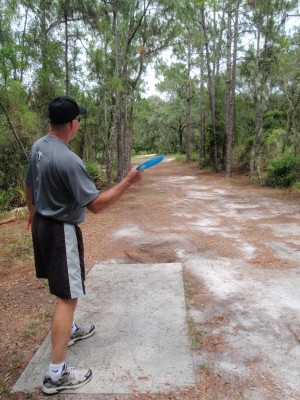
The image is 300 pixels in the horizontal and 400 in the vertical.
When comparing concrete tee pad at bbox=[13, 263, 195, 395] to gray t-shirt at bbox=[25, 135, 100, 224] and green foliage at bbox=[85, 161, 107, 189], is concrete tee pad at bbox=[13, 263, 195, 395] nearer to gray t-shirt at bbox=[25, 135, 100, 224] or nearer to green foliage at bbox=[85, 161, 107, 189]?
gray t-shirt at bbox=[25, 135, 100, 224]

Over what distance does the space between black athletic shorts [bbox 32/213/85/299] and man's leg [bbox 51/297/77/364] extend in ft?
0.25

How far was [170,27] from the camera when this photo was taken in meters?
14.2

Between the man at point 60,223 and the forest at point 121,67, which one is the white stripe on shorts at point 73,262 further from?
the forest at point 121,67

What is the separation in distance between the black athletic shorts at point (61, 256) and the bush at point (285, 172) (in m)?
10.9

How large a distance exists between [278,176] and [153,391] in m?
11.2

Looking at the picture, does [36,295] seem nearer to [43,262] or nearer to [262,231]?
[43,262]

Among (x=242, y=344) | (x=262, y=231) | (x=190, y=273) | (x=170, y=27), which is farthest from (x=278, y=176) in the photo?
(x=242, y=344)

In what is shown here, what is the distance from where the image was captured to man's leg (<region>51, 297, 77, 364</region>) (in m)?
2.13

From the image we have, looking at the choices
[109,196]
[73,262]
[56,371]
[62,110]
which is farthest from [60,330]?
[62,110]

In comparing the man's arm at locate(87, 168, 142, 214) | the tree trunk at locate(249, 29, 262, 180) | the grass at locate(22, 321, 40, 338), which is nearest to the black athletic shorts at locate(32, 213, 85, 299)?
the man's arm at locate(87, 168, 142, 214)

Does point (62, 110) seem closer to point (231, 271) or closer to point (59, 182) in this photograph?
point (59, 182)

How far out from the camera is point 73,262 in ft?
7.07

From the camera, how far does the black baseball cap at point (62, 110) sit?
215 cm

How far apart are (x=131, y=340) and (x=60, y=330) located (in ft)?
2.51
